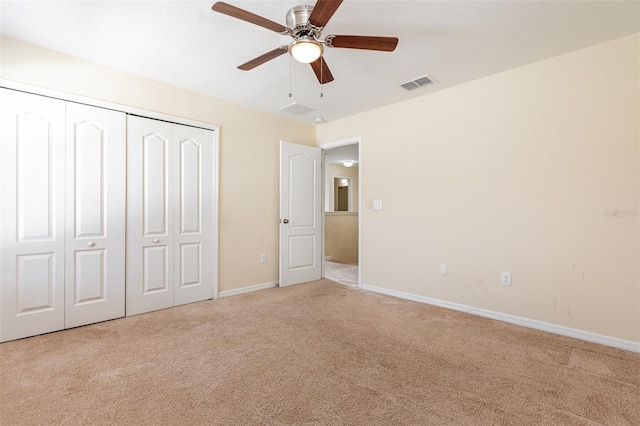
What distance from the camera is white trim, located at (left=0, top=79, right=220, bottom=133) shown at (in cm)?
245

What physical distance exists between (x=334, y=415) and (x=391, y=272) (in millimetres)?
2468

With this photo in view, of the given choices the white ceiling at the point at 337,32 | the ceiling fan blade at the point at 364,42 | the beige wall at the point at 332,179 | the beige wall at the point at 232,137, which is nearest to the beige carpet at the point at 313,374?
the beige wall at the point at 232,137

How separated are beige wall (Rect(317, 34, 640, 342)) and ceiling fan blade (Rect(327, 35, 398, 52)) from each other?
5.47 feet

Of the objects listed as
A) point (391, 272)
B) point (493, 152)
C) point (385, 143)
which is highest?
point (385, 143)

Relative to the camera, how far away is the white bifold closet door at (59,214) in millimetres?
2432

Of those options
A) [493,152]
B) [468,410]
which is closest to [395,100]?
[493,152]

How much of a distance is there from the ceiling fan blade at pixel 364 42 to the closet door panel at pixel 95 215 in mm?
2281

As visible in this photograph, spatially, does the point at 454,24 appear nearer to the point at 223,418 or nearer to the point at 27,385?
the point at 223,418

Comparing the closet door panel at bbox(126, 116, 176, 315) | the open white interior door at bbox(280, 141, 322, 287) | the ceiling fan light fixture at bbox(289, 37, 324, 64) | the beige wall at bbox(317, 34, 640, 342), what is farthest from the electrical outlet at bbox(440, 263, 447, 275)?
the closet door panel at bbox(126, 116, 176, 315)

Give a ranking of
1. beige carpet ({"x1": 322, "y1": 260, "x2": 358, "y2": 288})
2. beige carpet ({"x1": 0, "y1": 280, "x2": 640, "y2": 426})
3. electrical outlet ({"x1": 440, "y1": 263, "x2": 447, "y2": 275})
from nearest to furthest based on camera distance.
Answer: beige carpet ({"x1": 0, "y1": 280, "x2": 640, "y2": 426})
electrical outlet ({"x1": 440, "y1": 263, "x2": 447, "y2": 275})
beige carpet ({"x1": 322, "y1": 260, "x2": 358, "y2": 288})

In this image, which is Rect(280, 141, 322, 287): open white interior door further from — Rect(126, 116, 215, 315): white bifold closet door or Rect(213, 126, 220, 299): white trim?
Rect(126, 116, 215, 315): white bifold closet door

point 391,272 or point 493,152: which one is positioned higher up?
point 493,152

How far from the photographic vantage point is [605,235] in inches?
95.4

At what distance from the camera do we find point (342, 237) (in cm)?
654
